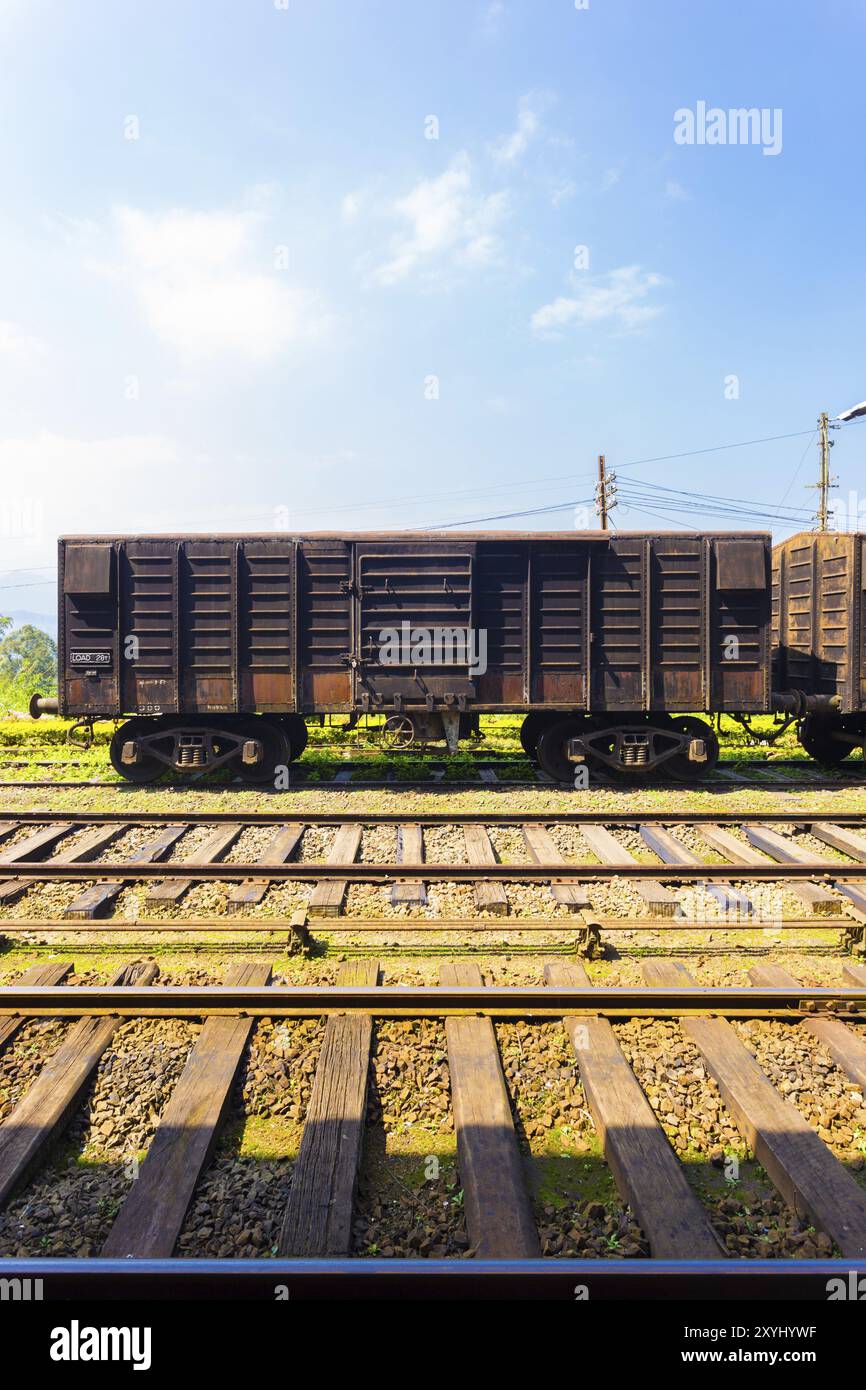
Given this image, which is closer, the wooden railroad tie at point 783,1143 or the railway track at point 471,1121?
the railway track at point 471,1121

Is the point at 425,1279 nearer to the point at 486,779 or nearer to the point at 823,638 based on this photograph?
the point at 486,779

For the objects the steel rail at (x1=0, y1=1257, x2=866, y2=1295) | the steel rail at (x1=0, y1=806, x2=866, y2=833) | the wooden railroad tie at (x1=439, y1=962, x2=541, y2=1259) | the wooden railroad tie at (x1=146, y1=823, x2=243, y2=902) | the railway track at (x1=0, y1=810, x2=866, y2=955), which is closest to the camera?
the steel rail at (x1=0, y1=1257, x2=866, y2=1295)

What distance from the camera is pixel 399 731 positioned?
36.0ft

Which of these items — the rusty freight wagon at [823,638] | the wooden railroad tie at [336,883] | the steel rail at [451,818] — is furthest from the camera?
the rusty freight wagon at [823,638]

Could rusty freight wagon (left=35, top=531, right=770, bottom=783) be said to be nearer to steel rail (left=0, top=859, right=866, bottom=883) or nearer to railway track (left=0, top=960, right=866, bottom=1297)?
steel rail (left=0, top=859, right=866, bottom=883)

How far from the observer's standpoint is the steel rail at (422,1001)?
4.15 m

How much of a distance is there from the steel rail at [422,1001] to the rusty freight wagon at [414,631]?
6.52 m

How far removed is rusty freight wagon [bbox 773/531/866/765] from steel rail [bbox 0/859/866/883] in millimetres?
5195

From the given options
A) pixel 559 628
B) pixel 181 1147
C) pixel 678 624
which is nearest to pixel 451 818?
pixel 559 628

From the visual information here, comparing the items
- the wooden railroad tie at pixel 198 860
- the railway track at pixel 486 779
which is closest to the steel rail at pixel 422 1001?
the wooden railroad tie at pixel 198 860

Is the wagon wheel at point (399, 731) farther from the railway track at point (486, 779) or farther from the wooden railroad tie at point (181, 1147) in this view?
Answer: the wooden railroad tie at point (181, 1147)

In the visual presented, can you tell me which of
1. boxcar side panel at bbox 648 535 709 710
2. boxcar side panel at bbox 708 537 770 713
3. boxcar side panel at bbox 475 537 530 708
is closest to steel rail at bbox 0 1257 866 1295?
boxcar side panel at bbox 475 537 530 708

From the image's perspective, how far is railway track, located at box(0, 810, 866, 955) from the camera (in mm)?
5723

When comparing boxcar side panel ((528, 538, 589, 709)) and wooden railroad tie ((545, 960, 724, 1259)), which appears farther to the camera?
boxcar side panel ((528, 538, 589, 709))
